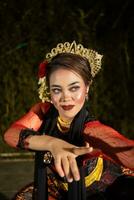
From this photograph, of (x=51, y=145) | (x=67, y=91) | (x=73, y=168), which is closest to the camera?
(x=73, y=168)

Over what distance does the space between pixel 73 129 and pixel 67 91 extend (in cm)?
18

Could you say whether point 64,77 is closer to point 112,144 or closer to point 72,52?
point 72,52

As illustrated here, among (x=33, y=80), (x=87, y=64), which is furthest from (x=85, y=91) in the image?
(x=33, y=80)

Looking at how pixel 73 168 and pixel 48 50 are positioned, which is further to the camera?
pixel 48 50

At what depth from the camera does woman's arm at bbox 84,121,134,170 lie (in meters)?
1.99

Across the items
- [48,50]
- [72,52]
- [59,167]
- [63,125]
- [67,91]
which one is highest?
[48,50]

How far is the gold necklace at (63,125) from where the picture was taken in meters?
2.35

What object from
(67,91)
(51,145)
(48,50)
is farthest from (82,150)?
(48,50)

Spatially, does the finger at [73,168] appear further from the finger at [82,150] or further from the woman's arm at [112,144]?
the woman's arm at [112,144]

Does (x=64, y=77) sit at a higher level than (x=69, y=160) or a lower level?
higher

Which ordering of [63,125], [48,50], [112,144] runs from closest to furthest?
[112,144], [63,125], [48,50]

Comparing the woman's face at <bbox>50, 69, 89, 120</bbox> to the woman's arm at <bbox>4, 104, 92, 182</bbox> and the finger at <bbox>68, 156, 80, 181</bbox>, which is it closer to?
the woman's arm at <bbox>4, 104, 92, 182</bbox>

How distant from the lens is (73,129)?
230 cm

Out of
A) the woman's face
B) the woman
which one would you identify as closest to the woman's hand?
the woman
